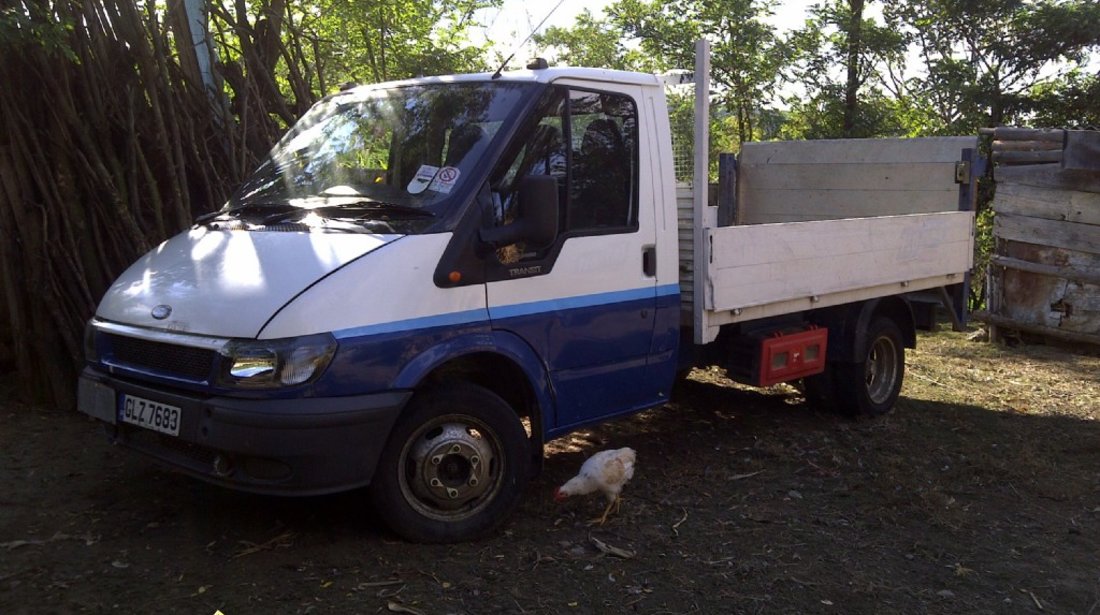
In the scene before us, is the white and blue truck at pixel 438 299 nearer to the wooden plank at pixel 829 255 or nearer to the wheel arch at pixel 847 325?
the wooden plank at pixel 829 255

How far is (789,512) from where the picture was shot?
5.11 m

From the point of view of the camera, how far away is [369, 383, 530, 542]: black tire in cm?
421

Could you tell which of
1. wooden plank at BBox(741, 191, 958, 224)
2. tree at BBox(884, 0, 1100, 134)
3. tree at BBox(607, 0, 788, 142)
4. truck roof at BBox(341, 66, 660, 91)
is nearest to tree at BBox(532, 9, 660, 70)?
tree at BBox(607, 0, 788, 142)

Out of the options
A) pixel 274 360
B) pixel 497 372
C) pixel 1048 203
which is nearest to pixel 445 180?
pixel 497 372

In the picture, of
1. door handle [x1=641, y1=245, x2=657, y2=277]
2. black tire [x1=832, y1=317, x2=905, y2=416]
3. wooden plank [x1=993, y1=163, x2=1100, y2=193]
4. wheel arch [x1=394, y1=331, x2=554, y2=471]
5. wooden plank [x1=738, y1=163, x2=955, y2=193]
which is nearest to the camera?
wheel arch [x1=394, y1=331, x2=554, y2=471]

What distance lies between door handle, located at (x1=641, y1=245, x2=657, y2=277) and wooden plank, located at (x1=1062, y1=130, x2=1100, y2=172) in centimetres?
608

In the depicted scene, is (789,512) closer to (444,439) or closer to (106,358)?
(444,439)

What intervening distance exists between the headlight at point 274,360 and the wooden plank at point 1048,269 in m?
8.15

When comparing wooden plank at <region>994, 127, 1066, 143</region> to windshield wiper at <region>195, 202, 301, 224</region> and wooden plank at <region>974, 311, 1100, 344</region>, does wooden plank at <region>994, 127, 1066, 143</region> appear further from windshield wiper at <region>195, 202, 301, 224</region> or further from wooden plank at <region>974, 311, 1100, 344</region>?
windshield wiper at <region>195, 202, 301, 224</region>

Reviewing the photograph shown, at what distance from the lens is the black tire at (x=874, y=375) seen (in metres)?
6.83

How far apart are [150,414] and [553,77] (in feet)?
7.96

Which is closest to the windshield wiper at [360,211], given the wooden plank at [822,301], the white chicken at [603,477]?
the white chicken at [603,477]

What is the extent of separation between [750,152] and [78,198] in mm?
5297

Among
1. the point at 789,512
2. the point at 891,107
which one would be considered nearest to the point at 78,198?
the point at 789,512
